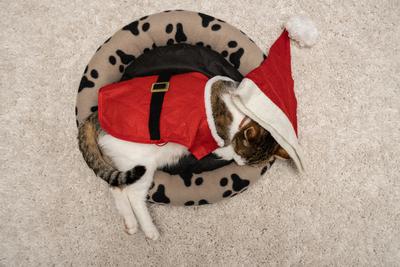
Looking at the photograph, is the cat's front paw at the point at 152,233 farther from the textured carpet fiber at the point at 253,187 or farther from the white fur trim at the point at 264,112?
the white fur trim at the point at 264,112

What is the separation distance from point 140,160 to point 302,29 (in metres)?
1.04

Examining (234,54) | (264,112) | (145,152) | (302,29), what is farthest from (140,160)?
(302,29)

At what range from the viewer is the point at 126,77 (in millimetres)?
1660

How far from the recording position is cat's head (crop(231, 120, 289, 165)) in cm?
125

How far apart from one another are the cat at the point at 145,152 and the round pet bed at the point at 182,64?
10 cm

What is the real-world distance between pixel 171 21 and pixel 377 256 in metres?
1.50

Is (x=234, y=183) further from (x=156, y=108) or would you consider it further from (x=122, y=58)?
(x=122, y=58)

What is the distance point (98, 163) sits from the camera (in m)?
1.36

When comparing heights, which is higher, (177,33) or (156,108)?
(177,33)

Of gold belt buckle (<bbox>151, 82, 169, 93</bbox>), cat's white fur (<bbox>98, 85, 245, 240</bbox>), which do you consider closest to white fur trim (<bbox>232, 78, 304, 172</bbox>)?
cat's white fur (<bbox>98, 85, 245, 240</bbox>)

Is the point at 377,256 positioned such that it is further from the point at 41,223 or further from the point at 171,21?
the point at 41,223

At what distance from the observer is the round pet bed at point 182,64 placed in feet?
5.08

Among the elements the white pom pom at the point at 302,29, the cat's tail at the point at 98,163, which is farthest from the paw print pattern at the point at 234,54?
the cat's tail at the point at 98,163

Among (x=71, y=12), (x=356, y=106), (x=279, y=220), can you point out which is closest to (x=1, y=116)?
(x=71, y=12)
